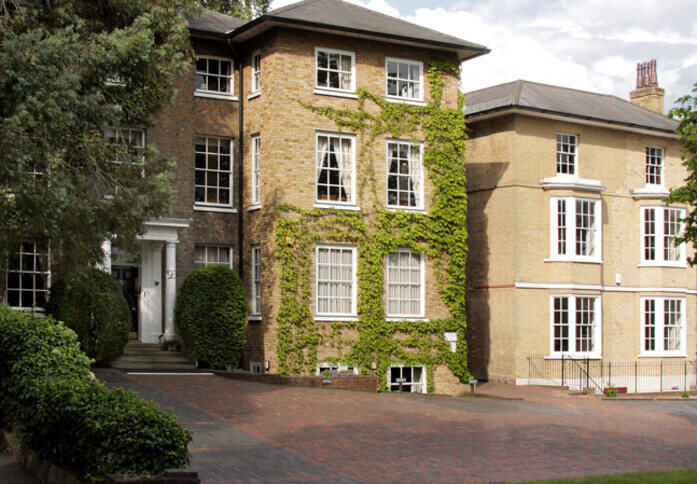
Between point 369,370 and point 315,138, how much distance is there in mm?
6656

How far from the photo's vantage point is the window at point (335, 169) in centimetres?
2528

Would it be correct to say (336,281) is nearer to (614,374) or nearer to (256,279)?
(256,279)

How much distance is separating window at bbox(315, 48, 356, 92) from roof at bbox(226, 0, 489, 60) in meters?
0.79

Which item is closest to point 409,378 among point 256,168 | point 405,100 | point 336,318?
point 336,318

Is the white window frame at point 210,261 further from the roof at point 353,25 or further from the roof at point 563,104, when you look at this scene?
the roof at point 563,104

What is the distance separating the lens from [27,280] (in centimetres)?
2367

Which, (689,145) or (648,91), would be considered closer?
(689,145)

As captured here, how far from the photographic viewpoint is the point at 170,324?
25.3 m

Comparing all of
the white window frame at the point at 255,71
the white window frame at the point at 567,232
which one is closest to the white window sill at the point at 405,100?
the white window frame at the point at 255,71

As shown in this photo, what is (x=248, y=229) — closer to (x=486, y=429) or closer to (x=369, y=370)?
(x=369, y=370)

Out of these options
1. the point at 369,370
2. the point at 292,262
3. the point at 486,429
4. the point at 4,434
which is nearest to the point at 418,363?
the point at 369,370

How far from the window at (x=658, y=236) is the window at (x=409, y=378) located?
11.1 metres

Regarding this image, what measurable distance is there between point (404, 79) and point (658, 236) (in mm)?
12125

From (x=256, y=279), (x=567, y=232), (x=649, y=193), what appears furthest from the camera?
(x=649, y=193)
